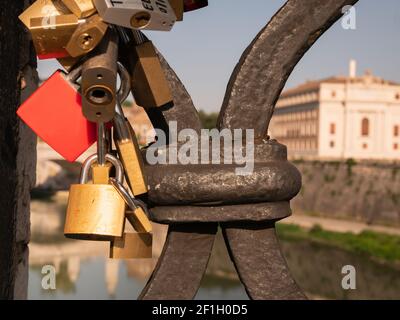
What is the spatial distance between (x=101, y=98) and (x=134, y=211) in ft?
0.38

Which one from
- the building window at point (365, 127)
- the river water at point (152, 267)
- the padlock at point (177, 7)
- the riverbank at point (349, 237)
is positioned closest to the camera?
the padlock at point (177, 7)

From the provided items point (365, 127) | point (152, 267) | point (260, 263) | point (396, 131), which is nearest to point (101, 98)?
point (260, 263)

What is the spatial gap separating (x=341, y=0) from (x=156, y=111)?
20cm

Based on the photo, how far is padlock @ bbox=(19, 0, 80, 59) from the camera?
1.79 ft

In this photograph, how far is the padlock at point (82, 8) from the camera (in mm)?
542

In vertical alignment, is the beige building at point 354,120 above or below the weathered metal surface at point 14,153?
above

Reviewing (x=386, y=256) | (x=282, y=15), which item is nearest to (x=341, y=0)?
(x=282, y=15)

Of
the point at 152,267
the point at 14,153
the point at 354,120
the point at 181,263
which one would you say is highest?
the point at 354,120

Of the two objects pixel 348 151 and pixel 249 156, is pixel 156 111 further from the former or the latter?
pixel 348 151

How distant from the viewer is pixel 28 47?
0.79m

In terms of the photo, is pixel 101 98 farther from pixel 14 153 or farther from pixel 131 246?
pixel 14 153

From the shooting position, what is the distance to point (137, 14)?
54cm

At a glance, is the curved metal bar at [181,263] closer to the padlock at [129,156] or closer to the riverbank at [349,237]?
the padlock at [129,156]

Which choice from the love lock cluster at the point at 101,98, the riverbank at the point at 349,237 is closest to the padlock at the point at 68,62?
the love lock cluster at the point at 101,98
